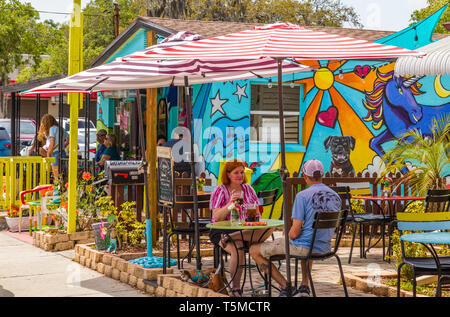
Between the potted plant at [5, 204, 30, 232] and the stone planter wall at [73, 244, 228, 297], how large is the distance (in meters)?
3.56

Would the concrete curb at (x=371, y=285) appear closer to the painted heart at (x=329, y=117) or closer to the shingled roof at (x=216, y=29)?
the painted heart at (x=329, y=117)

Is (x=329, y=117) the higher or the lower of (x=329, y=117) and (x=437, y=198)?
the higher

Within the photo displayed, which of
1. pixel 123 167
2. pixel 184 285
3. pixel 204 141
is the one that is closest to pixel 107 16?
pixel 204 141

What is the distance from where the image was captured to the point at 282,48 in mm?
5461

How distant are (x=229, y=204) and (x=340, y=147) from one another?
6897 millimetres

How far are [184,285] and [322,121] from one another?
7.38 meters

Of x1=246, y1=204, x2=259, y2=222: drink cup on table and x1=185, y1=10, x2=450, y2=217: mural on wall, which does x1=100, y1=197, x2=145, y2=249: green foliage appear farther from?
x1=185, y1=10, x2=450, y2=217: mural on wall

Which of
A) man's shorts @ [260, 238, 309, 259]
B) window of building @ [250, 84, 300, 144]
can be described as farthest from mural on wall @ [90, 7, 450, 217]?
man's shorts @ [260, 238, 309, 259]

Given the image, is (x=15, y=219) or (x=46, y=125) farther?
(x=46, y=125)

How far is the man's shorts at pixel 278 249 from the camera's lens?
5977 mm

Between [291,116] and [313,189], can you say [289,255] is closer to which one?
[313,189]

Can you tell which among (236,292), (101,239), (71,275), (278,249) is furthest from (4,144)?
(278,249)

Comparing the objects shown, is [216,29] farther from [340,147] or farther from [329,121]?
[340,147]

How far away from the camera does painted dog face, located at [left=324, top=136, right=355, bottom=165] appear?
1319 cm
